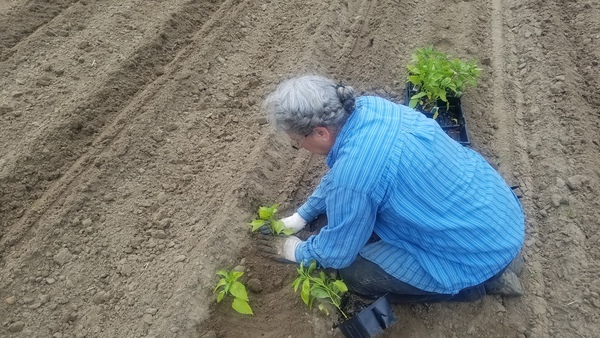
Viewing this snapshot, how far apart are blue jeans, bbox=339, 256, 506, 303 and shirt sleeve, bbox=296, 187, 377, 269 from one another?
0.26m

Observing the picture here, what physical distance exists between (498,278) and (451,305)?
35 centimetres

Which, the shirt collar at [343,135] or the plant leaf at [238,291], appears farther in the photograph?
the plant leaf at [238,291]

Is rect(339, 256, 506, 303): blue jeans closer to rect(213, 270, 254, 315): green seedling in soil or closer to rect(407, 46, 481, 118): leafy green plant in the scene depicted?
rect(213, 270, 254, 315): green seedling in soil

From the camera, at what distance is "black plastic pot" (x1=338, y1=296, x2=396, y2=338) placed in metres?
2.59

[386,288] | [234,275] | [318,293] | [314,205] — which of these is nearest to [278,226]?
[314,205]

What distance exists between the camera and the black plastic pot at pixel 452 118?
12.4ft

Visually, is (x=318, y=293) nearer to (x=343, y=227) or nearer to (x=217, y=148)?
(x=343, y=227)

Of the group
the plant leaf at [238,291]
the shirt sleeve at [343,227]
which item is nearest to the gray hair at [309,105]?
the shirt sleeve at [343,227]

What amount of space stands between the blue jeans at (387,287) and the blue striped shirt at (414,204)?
0.26 feet

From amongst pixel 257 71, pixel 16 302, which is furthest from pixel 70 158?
pixel 257 71

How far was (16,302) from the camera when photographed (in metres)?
2.96

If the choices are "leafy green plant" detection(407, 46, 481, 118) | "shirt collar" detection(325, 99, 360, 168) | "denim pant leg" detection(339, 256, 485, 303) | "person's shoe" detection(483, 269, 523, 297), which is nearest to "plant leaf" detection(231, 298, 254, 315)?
"denim pant leg" detection(339, 256, 485, 303)

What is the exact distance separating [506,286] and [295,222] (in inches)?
50.9

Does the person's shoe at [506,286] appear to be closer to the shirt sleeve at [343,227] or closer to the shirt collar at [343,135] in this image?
the shirt sleeve at [343,227]
